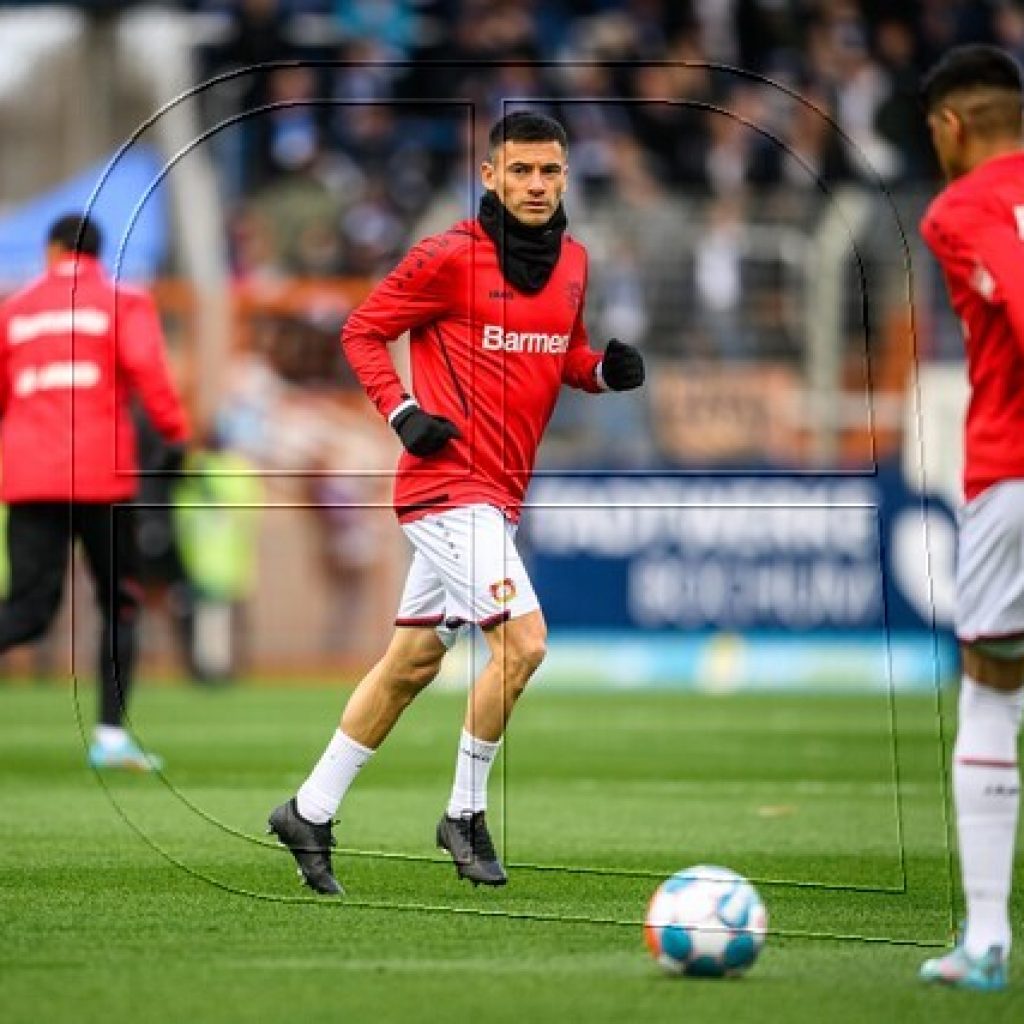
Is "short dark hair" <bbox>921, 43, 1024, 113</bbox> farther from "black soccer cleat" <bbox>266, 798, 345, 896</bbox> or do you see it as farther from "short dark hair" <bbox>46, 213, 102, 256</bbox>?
"short dark hair" <bbox>46, 213, 102, 256</bbox>

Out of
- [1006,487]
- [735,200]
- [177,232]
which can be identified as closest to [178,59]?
[177,232]

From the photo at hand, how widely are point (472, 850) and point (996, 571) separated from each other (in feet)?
8.25

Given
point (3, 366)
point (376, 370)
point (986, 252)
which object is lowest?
point (376, 370)

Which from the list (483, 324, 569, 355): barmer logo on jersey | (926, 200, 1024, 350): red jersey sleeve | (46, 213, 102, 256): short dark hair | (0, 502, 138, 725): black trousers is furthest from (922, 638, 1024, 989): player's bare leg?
(46, 213, 102, 256): short dark hair

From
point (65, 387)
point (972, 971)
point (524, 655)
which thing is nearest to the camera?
point (972, 971)

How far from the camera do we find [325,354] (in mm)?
20547

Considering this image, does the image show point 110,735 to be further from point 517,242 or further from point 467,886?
point 517,242

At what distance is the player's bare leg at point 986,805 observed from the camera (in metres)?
6.41

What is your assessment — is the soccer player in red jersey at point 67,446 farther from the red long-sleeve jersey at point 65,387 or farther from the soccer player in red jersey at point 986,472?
the soccer player in red jersey at point 986,472

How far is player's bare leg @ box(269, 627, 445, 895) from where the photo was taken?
827 cm

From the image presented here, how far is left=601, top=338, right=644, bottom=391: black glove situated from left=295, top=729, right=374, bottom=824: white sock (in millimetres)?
1378

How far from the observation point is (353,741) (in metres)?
8.33

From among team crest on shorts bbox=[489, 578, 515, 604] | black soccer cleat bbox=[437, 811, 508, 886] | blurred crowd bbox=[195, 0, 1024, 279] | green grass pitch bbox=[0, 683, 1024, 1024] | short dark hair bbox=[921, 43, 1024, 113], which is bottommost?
green grass pitch bbox=[0, 683, 1024, 1024]

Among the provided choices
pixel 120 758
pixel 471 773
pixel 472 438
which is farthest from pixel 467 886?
pixel 120 758
